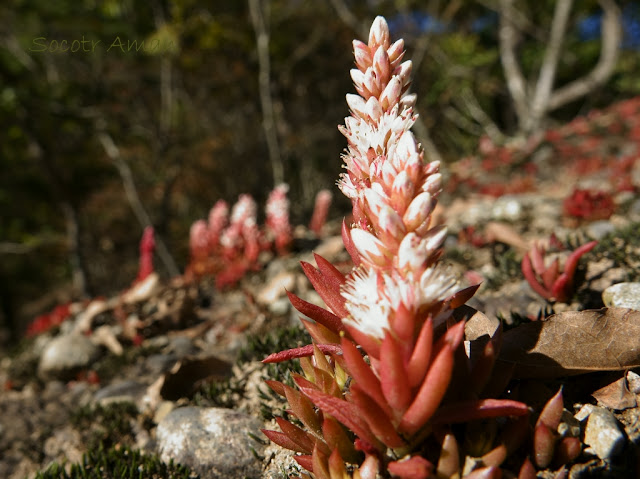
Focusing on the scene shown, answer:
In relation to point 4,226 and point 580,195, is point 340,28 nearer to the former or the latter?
point 580,195

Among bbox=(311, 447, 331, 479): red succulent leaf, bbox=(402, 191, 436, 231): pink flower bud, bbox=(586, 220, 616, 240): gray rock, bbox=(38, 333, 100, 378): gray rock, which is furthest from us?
bbox=(38, 333, 100, 378): gray rock

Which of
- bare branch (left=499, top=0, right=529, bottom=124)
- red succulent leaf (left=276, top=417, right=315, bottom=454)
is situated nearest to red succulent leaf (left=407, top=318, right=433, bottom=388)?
red succulent leaf (left=276, top=417, right=315, bottom=454)

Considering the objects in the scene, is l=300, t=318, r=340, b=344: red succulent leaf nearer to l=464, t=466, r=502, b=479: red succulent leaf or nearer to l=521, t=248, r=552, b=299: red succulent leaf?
l=464, t=466, r=502, b=479: red succulent leaf

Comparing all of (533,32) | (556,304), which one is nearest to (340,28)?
(533,32)

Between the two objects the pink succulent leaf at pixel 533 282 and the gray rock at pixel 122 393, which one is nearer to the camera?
the pink succulent leaf at pixel 533 282

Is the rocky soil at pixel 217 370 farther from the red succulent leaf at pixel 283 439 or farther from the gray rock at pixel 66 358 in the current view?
the red succulent leaf at pixel 283 439

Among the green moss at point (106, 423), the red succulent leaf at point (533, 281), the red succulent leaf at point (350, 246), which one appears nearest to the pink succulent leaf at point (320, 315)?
the red succulent leaf at point (350, 246)

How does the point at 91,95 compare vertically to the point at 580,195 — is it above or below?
above
